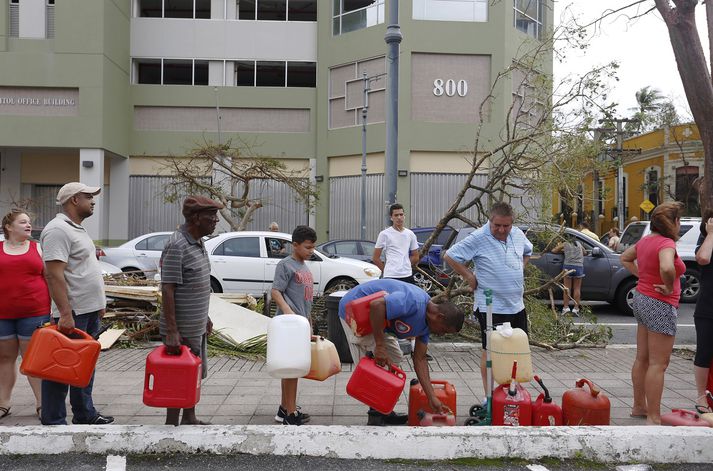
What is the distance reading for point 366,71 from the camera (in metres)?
23.2

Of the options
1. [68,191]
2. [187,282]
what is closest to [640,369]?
[187,282]

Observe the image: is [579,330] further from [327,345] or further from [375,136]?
[375,136]

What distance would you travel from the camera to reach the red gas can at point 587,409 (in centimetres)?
482

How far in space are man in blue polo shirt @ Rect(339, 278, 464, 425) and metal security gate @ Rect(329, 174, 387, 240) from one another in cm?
1803

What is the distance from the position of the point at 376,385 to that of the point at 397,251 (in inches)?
128

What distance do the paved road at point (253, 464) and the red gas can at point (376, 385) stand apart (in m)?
0.41

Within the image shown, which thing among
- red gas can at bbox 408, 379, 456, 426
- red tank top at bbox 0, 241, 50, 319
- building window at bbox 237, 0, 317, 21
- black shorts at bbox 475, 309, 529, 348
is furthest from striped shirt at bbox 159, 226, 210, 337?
building window at bbox 237, 0, 317, 21

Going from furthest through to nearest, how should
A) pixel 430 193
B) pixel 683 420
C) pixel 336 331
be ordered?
pixel 430 193
pixel 336 331
pixel 683 420

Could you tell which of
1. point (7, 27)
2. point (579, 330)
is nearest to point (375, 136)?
point (7, 27)

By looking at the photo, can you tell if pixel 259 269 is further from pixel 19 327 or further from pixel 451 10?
pixel 451 10

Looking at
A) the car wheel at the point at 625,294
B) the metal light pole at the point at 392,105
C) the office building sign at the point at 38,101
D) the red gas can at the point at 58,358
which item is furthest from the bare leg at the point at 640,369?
the office building sign at the point at 38,101

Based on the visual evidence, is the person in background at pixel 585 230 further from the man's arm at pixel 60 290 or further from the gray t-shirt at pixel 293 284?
the man's arm at pixel 60 290

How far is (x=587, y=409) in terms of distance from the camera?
4.82 metres

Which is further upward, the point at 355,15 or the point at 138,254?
the point at 355,15
